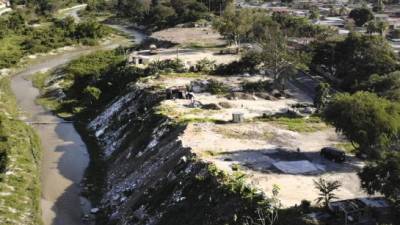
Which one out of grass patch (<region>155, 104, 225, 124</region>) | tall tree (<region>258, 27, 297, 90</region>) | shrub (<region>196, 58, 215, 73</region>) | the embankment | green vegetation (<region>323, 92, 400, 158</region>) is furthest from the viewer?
shrub (<region>196, 58, 215, 73</region>)

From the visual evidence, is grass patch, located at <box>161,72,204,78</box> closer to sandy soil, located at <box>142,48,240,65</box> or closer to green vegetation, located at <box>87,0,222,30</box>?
sandy soil, located at <box>142,48,240,65</box>

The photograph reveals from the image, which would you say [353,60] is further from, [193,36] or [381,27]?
[193,36]

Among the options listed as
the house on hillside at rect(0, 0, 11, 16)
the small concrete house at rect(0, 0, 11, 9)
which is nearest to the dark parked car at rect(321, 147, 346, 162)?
the house on hillside at rect(0, 0, 11, 16)

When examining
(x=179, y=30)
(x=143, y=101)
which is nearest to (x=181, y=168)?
(x=143, y=101)

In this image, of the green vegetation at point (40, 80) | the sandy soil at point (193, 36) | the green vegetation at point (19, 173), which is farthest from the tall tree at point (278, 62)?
the green vegetation at point (40, 80)

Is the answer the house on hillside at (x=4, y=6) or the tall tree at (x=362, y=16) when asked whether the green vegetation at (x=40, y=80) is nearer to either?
the tall tree at (x=362, y=16)

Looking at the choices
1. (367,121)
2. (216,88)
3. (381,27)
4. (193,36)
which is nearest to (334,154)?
(367,121)
